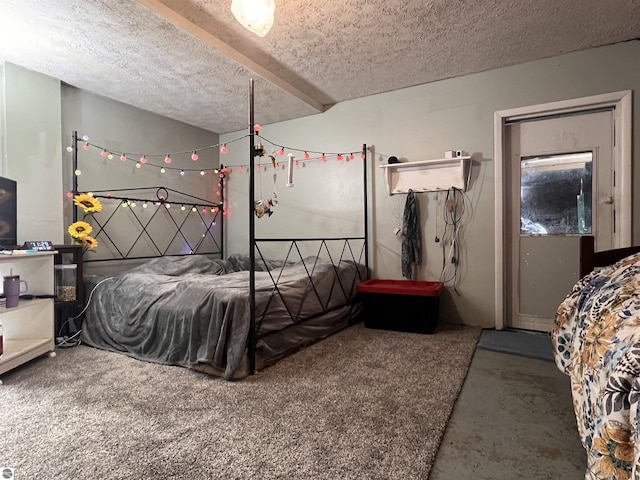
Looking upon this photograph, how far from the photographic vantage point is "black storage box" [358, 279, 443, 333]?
9.52 ft

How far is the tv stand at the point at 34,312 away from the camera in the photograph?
2.39m

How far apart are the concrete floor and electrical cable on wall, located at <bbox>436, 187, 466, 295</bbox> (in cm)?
123

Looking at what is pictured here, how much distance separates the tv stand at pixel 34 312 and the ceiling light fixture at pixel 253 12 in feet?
6.69

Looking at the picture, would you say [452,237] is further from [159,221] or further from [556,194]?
[159,221]

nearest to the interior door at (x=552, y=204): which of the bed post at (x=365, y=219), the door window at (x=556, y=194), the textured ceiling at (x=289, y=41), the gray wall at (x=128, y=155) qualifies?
the door window at (x=556, y=194)

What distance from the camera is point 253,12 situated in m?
1.62

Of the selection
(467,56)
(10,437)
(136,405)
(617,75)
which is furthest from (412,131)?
(10,437)

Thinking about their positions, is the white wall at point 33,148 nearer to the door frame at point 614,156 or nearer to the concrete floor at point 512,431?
the concrete floor at point 512,431

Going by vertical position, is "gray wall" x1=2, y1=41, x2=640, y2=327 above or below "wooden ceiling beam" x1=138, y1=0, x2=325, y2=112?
below

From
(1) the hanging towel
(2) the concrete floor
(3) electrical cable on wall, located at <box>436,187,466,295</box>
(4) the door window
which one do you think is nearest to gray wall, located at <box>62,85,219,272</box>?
(1) the hanging towel

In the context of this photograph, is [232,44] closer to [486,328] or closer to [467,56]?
[467,56]

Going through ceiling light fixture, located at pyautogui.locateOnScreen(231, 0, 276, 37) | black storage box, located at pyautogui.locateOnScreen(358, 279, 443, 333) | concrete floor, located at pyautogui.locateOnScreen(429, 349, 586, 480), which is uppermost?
ceiling light fixture, located at pyautogui.locateOnScreen(231, 0, 276, 37)

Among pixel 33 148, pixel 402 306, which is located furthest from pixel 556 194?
pixel 33 148

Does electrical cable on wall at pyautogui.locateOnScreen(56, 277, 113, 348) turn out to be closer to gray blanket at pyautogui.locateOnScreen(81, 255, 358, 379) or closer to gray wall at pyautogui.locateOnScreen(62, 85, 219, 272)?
gray blanket at pyautogui.locateOnScreen(81, 255, 358, 379)
